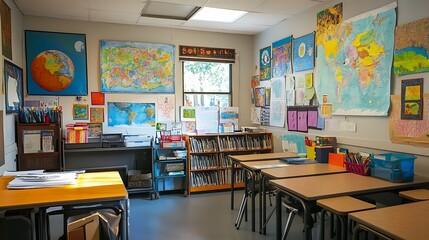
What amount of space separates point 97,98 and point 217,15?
242cm

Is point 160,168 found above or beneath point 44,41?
beneath

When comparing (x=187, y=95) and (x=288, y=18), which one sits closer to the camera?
(x=288, y=18)

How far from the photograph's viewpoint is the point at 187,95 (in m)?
5.53

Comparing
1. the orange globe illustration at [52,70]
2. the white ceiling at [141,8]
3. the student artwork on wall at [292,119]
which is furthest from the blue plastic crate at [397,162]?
the orange globe illustration at [52,70]

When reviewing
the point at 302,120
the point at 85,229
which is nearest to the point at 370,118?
the point at 302,120

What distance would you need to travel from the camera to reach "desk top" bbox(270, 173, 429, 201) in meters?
2.37

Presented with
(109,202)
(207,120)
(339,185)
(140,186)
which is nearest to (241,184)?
(207,120)

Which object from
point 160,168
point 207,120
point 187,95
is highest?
point 187,95

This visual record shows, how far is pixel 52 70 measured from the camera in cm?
→ 470

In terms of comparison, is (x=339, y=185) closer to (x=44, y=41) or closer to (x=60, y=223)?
(x=60, y=223)

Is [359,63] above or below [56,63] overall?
below

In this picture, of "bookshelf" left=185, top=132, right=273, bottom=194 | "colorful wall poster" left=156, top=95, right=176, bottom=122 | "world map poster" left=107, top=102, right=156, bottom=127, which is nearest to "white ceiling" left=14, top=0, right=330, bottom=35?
"colorful wall poster" left=156, top=95, right=176, bottom=122

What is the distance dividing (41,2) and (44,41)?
0.82m

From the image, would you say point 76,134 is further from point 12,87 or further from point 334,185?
point 334,185
